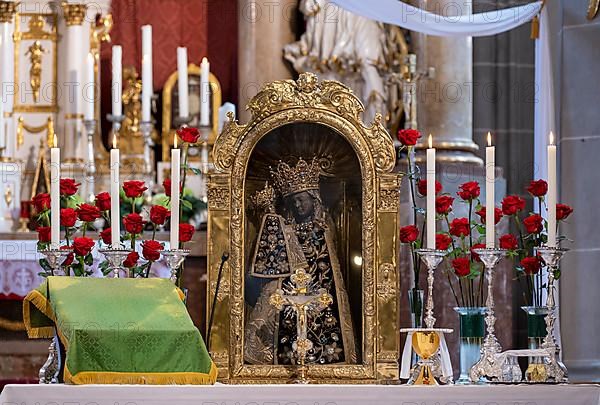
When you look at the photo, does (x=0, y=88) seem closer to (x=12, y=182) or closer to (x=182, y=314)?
(x=12, y=182)

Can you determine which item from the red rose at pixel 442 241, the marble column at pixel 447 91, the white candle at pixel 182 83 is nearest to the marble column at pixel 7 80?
the white candle at pixel 182 83

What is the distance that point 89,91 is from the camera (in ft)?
28.2

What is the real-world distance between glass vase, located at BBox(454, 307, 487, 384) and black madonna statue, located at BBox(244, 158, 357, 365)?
354 mm

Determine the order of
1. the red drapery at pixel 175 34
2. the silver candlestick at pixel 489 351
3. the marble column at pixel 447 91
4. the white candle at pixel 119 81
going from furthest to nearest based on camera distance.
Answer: the red drapery at pixel 175 34, the white candle at pixel 119 81, the marble column at pixel 447 91, the silver candlestick at pixel 489 351

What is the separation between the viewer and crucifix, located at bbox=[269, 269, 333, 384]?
14.8 ft

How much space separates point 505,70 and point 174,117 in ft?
6.47

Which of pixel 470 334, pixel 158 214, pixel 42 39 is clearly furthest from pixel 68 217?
pixel 42 39

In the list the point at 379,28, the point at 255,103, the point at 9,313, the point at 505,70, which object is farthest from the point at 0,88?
the point at 255,103

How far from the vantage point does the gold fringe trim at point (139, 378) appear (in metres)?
4.12

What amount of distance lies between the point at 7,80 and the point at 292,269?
4.21 m

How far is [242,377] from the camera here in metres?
4.62

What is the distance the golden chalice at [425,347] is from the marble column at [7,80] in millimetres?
4520

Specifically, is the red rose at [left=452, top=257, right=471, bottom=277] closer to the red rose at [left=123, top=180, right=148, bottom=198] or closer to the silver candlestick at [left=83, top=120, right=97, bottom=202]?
the red rose at [left=123, top=180, right=148, bottom=198]

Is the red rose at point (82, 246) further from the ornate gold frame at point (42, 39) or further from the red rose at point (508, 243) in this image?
the ornate gold frame at point (42, 39)
